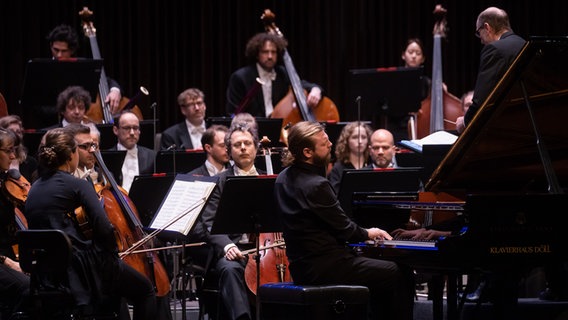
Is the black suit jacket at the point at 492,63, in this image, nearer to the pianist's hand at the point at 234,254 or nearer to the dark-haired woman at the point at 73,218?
the pianist's hand at the point at 234,254

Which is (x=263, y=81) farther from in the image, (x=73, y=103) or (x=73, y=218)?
(x=73, y=218)

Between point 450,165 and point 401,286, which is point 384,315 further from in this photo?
point 450,165

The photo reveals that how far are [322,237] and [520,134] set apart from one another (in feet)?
3.41

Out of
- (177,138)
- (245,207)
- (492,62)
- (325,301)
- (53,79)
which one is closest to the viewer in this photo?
(325,301)

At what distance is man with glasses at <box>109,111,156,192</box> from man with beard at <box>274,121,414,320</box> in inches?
93.4

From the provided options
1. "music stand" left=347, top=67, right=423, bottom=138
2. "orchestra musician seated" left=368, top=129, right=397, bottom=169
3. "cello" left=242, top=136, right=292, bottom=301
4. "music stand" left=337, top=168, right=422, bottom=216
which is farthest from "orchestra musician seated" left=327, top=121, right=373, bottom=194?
"cello" left=242, top=136, right=292, bottom=301

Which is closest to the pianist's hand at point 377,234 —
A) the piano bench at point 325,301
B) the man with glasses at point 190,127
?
the piano bench at point 325,301

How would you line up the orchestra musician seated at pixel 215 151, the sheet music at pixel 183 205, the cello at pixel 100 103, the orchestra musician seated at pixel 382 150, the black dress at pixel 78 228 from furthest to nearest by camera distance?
1. the cello at pixel 100 103
2. the orchestra musician seated at pixel 382 150
3. the orchestra musician seated at pixel 215 151
4. the sheet music at pixel 183 205
5. the black dress at pixel 78 228

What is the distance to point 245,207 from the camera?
489 cm

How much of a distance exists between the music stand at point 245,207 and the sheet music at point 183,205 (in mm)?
102

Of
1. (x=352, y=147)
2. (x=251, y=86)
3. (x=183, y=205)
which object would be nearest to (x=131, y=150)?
(x=251, y=86)

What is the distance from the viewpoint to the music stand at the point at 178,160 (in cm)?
620

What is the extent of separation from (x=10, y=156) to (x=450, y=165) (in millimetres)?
2301

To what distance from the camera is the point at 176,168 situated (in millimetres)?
6242
